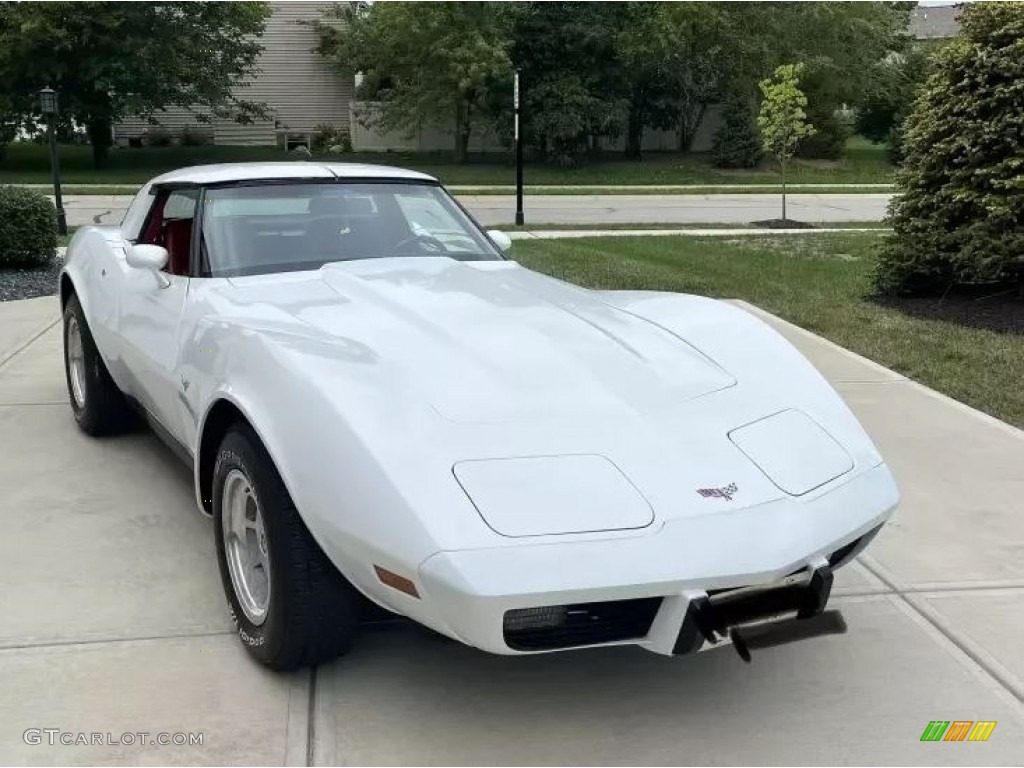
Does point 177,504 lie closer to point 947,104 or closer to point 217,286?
point 217,286

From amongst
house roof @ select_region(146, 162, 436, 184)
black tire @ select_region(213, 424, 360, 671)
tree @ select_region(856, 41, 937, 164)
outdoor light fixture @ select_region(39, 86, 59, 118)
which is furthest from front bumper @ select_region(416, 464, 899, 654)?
tree @ select_region(856, 41, 937, 164)

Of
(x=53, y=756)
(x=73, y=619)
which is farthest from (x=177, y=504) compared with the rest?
(x=53, y=756)

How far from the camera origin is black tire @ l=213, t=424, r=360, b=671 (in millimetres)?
2670

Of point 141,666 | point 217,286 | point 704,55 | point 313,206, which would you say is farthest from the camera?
point 704,55

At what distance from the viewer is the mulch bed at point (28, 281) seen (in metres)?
9.59

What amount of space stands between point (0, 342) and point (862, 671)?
6720mm

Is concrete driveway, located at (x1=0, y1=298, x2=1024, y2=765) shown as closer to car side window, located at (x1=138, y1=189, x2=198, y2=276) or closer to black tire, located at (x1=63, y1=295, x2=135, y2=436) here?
black tire, located at (x1=63, y1=295, x2=135, y2=436)

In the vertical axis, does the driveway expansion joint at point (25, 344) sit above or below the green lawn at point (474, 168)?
below

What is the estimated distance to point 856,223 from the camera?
1805cm

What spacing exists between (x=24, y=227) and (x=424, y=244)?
25.9ft

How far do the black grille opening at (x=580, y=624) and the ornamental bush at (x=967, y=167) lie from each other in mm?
6660

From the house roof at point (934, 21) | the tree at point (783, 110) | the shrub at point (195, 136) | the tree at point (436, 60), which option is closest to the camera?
the tree at point (783, 110)

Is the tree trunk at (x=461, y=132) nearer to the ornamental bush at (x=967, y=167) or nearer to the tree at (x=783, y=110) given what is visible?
the tree at (x=783, y=110)

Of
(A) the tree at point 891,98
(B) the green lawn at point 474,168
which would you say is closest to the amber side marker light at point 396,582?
(B) the green lawn at point 474,168
